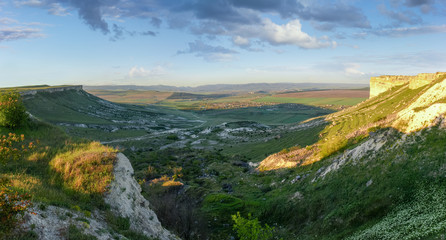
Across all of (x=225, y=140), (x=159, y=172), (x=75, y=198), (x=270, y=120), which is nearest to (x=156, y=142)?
(x=225, y=140)

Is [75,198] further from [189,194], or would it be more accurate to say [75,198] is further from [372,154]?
[372,154]

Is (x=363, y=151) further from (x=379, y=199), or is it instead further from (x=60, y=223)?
(x=60, y=223)

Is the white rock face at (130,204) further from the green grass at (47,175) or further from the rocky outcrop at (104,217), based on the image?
the green grass at (47,175)

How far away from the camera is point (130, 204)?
1884 cm

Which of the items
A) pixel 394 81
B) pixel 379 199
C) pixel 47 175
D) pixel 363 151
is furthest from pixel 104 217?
pixel 394 81

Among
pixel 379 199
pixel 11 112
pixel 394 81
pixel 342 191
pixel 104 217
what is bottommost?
pixel 342 191

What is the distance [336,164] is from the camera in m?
27.0

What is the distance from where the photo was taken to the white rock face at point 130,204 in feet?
57.6

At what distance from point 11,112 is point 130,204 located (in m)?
15.7

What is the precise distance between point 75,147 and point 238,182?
24.9 m

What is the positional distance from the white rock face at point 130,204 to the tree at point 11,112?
12.0 m

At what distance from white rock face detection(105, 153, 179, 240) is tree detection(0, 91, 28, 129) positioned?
12.0m

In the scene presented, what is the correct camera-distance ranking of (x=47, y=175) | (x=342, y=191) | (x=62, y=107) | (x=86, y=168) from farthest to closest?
(x=62, y=107), (x=342, y=191), (x=86, y=168), (x=47, y=175)

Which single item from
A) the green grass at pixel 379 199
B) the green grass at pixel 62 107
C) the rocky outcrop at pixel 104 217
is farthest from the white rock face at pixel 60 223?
the green grass at pixel 62 107
